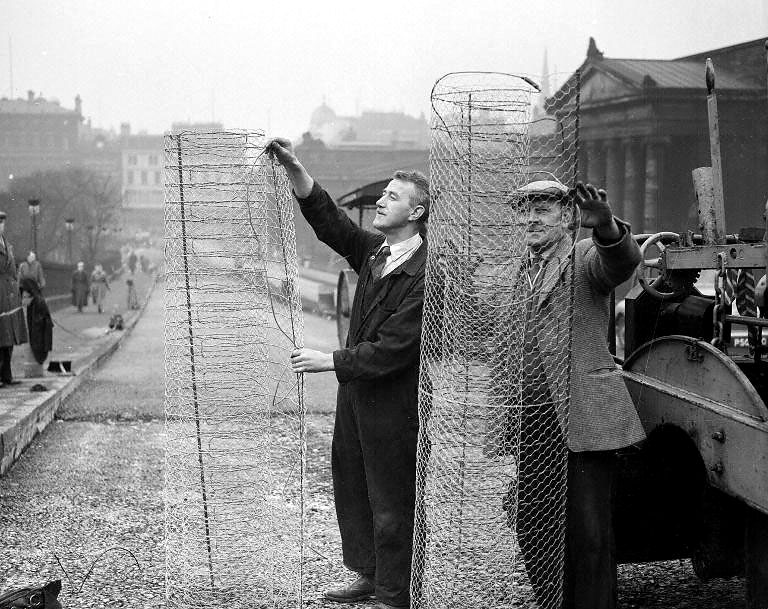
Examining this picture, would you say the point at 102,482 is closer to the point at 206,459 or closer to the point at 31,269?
the point at 206,459

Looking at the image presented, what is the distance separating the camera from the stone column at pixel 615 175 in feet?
116

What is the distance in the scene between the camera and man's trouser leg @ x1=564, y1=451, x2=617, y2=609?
3.79 meters

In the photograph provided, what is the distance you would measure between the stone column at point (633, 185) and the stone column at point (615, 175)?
0.69 m

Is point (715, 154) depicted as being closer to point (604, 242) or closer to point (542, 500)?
point (604, 242)

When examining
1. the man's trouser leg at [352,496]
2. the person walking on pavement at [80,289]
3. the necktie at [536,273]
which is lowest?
the person walking on pavement at [80,289]

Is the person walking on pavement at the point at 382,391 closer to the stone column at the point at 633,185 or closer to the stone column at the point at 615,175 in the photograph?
the stone column at the point at 633,185

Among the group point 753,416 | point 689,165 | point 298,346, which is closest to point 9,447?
point 298,346

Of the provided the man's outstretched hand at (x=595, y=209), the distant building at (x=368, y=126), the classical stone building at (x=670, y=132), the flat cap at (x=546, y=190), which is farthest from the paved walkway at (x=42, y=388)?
the distant building at (x=368, y=126)

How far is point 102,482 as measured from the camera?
23.2 ft

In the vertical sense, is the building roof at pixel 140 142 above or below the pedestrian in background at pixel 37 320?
above

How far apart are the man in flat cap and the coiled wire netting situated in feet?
0.03

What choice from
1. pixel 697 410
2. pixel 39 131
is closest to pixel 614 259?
pixel 697 410

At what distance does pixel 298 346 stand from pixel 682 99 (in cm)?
3074

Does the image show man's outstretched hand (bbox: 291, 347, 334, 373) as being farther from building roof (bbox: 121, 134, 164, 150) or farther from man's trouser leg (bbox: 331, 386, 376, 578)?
building roof (bbox: 121, 134, 164, 150)
